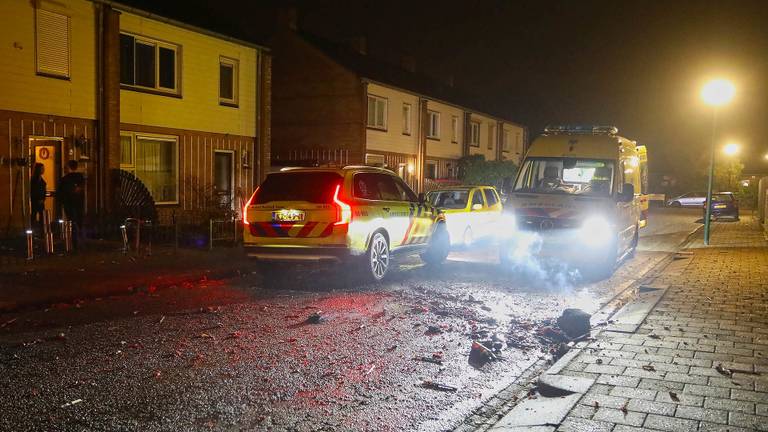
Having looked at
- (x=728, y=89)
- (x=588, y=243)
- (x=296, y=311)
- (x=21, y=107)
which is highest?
(x=728, y=89)

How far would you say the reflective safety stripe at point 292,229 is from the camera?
10.3 m

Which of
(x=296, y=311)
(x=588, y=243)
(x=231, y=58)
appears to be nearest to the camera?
(x=296, y=311)

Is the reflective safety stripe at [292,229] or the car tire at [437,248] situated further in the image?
the car tire at [437,248]

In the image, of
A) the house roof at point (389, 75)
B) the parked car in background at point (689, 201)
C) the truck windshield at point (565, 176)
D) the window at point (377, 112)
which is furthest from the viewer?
the parked car in background at point (689, 201)

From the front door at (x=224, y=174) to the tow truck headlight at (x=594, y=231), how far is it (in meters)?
12.1

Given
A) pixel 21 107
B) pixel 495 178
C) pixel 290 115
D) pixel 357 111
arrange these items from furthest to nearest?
1. pixel 495 178
2. pixel 290 115
3. pixel 357 111
4. pixel 21 107

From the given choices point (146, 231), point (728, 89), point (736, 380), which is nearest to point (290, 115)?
point (146, 231)

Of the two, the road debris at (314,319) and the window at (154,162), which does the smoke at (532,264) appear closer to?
the road debris at (314,319)

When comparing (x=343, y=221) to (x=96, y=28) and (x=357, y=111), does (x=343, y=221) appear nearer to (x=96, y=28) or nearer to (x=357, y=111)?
(x=96, y=28)

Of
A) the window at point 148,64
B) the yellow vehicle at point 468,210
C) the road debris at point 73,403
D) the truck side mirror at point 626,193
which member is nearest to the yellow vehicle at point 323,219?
the truck side mirror at point 626,193

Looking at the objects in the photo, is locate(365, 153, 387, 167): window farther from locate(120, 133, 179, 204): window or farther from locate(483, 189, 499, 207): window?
locate(120, 133, 179, 204): window

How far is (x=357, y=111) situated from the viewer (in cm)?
2886

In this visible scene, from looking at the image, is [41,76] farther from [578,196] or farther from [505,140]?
[505,140]

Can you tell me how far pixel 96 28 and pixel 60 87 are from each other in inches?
71.8
